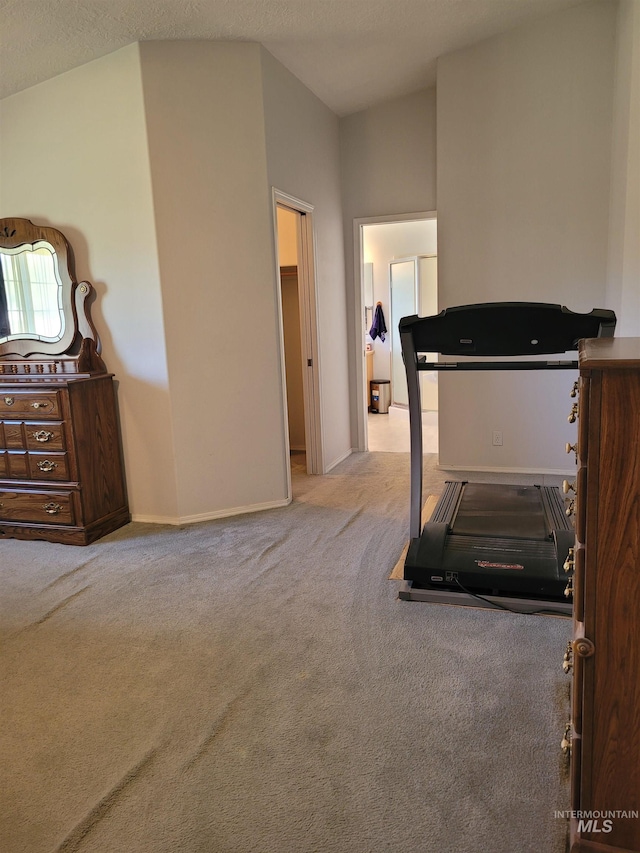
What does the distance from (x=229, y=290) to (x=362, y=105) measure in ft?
7.76

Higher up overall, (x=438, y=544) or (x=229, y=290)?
(x=229, y=290)

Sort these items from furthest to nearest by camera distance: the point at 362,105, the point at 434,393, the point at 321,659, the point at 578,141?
the point at 434,393 < the point at 362,105 < the point at 578,141 < the point at 321,659

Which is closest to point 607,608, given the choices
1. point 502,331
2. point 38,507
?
point 502,331

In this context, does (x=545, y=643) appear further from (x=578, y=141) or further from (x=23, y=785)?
(x=578, y=141)

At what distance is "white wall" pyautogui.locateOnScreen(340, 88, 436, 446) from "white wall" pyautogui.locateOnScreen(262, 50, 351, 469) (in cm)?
13

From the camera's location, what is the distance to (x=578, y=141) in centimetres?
405

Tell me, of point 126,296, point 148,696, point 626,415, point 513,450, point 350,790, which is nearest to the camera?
point 626,415

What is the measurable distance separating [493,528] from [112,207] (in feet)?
9.29

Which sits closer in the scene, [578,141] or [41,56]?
[41,56]

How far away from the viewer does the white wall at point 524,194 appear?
3.99 metres

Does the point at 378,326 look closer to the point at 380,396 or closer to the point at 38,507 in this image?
the point at 380,396

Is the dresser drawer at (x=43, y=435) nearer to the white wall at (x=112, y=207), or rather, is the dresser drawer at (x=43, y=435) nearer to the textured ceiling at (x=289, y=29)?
the white wall at (x=112, y=207)

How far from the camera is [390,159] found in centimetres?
501

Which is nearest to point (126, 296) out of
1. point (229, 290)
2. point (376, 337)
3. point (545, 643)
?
point (229, 290)
